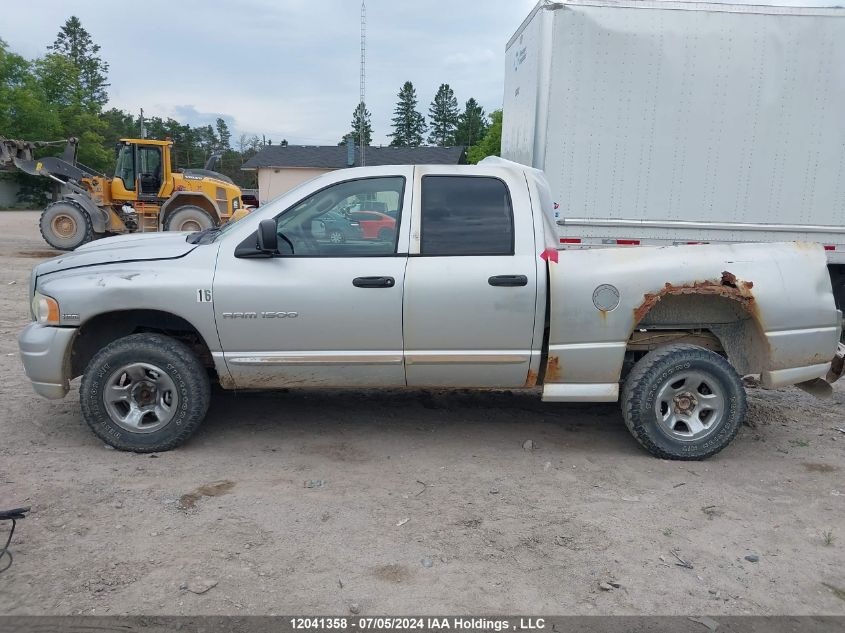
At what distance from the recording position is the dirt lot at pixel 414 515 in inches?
125

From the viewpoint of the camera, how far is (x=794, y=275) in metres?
4.73

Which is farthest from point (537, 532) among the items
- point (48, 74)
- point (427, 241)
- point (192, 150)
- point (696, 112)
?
point (192, 150)

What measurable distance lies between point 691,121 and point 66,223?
15.0 meters

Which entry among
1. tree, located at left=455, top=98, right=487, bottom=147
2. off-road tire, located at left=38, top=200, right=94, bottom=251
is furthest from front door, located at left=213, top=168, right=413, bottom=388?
tree, located at left=455, top=98, right=487, bottom=147

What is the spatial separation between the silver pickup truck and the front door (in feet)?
0.03

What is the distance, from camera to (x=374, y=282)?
14.9ft

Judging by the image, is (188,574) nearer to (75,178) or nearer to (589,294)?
(589,294)

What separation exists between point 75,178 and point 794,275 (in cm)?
1798

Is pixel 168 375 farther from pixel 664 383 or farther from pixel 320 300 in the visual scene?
pixel 664 383

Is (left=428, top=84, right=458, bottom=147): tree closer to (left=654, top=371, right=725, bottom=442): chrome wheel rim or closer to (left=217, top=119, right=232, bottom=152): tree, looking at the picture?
(left=217, top=119, right=232, bottom=152): tree

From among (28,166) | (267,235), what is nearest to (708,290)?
(267,235)

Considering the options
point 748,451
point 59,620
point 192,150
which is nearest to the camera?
point 59,620

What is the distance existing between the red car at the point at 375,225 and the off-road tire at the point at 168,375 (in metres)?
1.45

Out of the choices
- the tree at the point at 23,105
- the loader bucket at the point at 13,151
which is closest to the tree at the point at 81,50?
the tree at the point at 23,105
